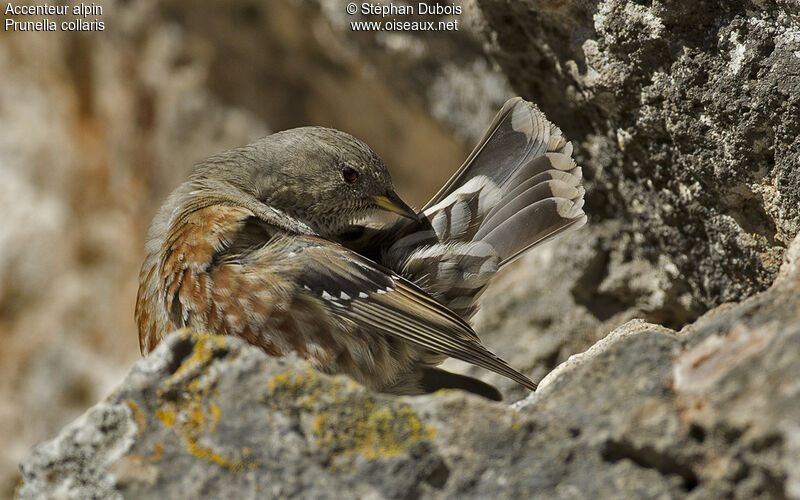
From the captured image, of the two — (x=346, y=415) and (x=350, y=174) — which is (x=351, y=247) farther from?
(x=346, y=415)

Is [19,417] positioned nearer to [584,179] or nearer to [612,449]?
[584,179]

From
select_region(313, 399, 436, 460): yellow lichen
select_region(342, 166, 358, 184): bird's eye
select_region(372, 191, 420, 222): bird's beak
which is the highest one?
select_region(342, 166, 358, 184): bird's eye

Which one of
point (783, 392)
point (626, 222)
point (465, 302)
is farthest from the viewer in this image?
point (626, 222)

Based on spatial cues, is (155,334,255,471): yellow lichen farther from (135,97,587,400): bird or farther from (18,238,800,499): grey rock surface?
(135,97,587,400): bird

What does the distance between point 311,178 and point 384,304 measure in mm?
997

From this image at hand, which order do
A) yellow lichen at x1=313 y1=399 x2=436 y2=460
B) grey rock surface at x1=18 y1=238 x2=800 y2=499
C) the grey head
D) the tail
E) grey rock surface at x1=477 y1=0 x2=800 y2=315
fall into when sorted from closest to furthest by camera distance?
grey rock surface at x1=18 y1=238 x2=800 y2=499
yellow lichen at x1=313 y1=399 x2=436 y2=460
grey rock surface at x1=477 y1=0 x2=800 y2=315
the tail
the grey head

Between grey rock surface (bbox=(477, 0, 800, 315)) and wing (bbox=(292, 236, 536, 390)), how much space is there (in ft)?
3.49

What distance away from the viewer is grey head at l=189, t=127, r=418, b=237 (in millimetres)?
4145

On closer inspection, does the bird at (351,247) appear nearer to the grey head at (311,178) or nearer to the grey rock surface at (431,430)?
the grey head at (311,178)

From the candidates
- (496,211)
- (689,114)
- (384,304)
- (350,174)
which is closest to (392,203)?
(350,174)

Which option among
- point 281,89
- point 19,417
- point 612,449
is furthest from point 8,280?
point 612,449

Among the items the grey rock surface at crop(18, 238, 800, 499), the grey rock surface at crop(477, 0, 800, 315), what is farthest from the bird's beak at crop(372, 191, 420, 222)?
the grey rock surface at crop(18, 238, 800, 499)

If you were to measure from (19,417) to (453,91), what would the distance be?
15.7ft

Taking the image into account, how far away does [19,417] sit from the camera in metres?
7.52
